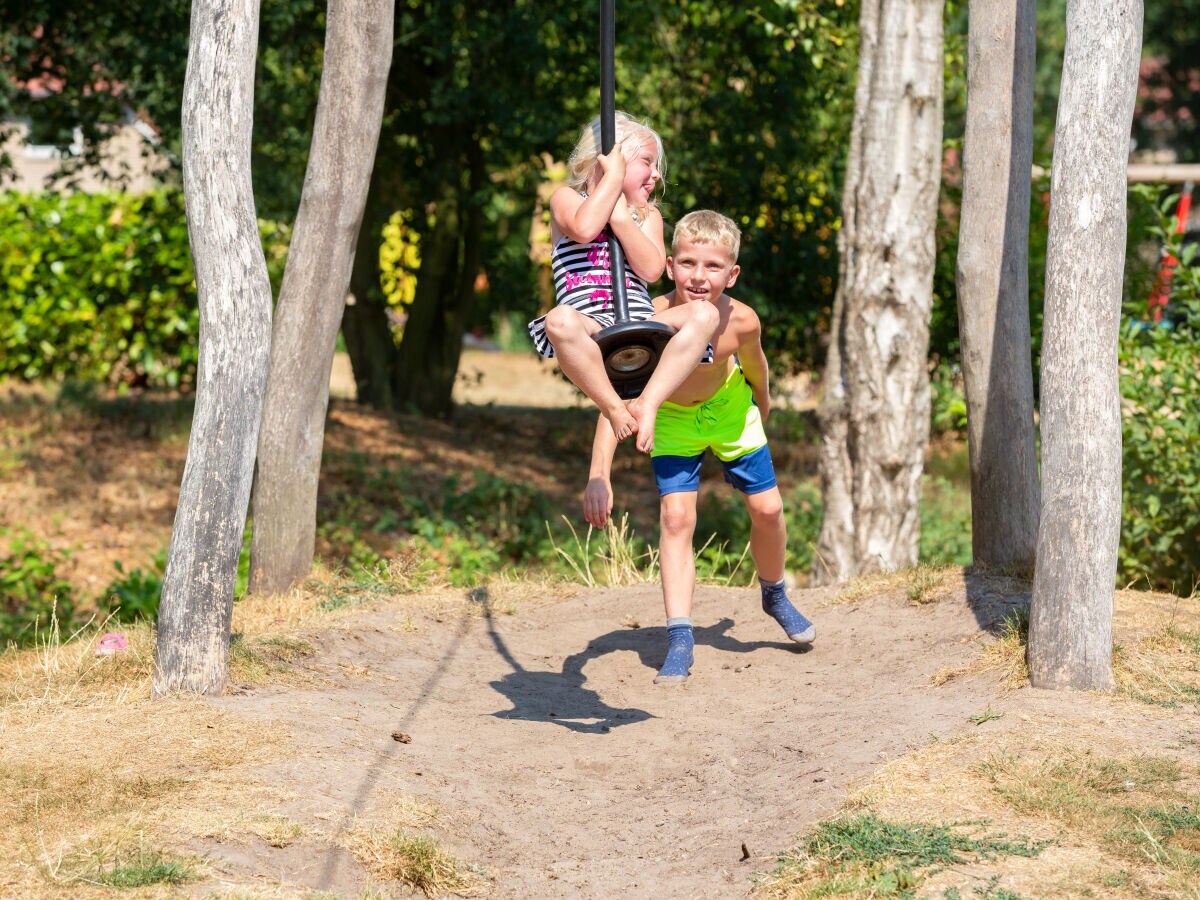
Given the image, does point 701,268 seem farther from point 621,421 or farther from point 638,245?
point 621,421

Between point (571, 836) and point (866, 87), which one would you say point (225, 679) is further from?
point (866, 87)

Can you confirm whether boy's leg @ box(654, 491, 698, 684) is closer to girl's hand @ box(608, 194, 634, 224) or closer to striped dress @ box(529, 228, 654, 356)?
striped dress @ box(529, 228, 654, 356)

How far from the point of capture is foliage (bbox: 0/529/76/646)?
27.9 feet

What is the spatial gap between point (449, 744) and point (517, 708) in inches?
25.5

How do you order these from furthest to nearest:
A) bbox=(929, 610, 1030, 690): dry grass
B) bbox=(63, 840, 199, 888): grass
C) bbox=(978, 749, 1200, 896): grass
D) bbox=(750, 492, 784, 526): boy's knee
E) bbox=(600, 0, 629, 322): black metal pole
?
bbox=(750, 492, 784, 526): boy's knee, bbox=(929, 610, 1030, 690): dry grass, bbox=(600, 0, 629, 322): black metal pole, bbox=(978, 749, 1200, 896): grass, bbox=(63, 840, 199, 888): grass

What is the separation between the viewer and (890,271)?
804 centimetres

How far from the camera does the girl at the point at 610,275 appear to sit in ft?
15.9

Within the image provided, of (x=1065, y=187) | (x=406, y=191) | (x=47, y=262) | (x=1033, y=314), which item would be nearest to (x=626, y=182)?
(x=1065, y=187)

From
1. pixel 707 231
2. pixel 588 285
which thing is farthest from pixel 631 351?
pixel 707 231

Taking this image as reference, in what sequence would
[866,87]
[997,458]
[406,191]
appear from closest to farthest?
1. [997,458]
2. [866,87]
3. [406,191]

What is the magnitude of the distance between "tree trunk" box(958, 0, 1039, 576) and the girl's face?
1.88 metres

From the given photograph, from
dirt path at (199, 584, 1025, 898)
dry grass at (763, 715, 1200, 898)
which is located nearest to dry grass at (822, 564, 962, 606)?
dirt path at (199, 584, 1025, 898)

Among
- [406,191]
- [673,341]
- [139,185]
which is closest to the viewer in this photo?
[673,341]

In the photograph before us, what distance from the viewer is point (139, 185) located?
26219mm
